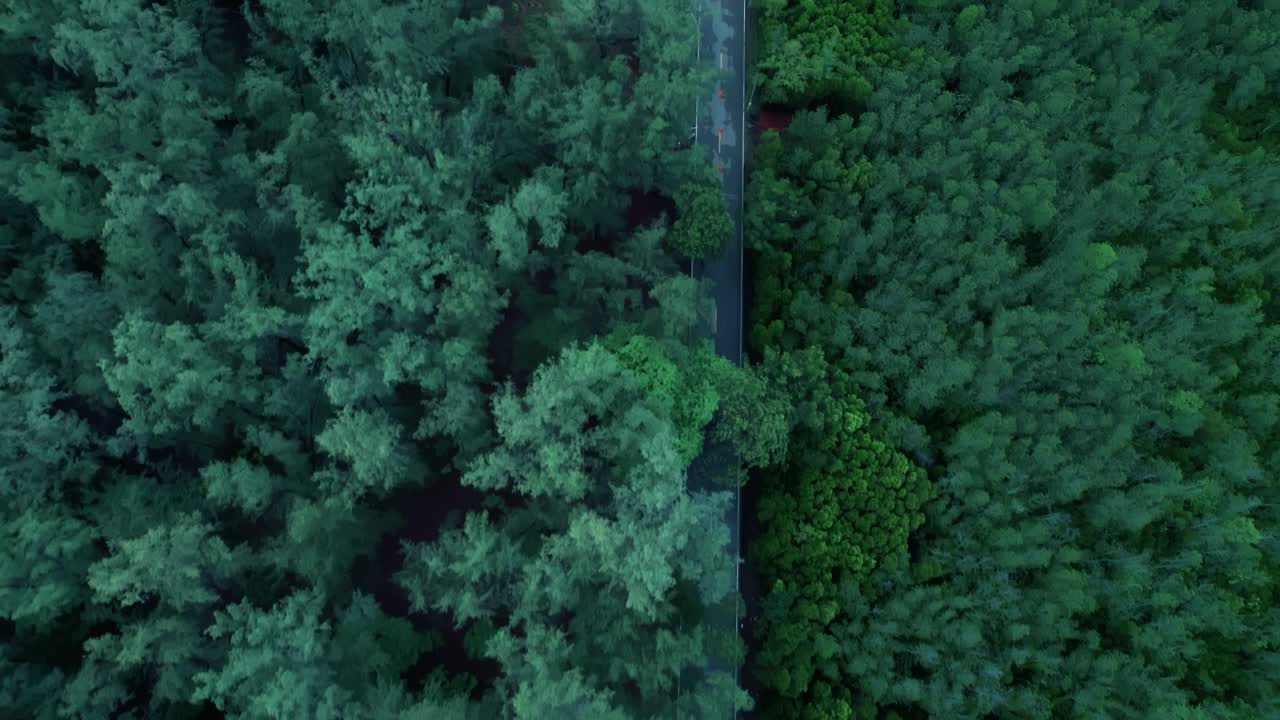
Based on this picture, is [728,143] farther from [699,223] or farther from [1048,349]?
[1048,349]

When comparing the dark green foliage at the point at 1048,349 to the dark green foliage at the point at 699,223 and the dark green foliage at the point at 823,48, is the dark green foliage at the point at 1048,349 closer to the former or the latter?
the dark green foliage at the point at 823,48

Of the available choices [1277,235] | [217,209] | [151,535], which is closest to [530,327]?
[217,209]

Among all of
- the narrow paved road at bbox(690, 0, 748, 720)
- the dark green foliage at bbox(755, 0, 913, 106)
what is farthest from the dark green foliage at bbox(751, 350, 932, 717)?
the dark green foliage at bbox(755, 0, 913, 106)

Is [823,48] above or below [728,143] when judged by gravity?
above

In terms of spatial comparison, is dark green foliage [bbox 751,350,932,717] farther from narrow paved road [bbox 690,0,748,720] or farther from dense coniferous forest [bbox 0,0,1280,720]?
narrow paved road [bbox 690,0,748,720]

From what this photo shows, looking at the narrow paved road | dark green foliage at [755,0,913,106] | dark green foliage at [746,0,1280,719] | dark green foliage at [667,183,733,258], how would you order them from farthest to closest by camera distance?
dark green foliage at [755,0,913,106]
the narrow paved road
dark green foliage at [667,183,733,258]
dark green foliage at [746,0,1280,719]

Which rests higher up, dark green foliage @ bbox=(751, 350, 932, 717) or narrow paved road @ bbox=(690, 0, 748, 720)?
narrow paved road @ bbox=(690, 0, 748, 720)

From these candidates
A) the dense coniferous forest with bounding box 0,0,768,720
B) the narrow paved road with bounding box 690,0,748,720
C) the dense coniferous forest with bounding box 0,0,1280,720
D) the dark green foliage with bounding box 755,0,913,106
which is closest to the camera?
the dense coniferous forest with bounding box 0,0,768,720

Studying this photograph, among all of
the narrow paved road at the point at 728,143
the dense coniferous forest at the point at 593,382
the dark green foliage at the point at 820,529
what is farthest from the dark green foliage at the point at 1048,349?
the narrow paved road at the point at 728,143

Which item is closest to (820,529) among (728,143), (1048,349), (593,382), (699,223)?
(593,382)
